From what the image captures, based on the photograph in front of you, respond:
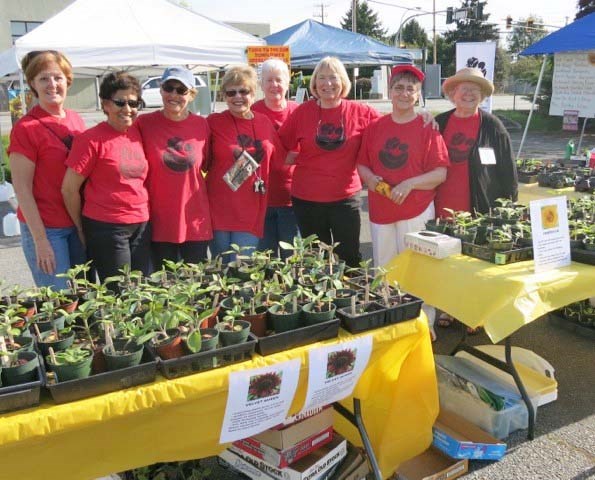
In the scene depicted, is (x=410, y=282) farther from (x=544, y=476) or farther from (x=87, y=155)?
(x=87, y=155)

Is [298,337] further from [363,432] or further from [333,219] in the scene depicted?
[333,219]

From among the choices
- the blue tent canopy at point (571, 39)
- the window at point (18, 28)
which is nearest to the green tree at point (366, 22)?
the window at point (18, 28)

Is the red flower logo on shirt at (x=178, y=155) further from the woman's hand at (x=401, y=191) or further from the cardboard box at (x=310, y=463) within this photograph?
the cardboard box at (x=310, y=463)

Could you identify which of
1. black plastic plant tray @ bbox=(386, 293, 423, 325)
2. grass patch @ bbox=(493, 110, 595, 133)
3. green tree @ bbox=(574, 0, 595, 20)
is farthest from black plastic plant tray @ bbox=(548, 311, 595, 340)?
green tree @ bbox=(574, 0, 595, 20)

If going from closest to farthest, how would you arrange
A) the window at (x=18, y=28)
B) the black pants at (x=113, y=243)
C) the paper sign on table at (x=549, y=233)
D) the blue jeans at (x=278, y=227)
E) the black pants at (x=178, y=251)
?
1. the paper sign on table at (x=549, y=233)
2. the black pants at (x=113, y=243)
3. the black pants at (x=178, y=251)
4. the blue jeans at (x=278, y=227)
5. the window at (x=18, y=28)

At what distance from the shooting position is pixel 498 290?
2176 millimetres

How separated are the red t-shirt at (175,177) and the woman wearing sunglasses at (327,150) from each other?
62 cm

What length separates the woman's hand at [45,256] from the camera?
8.01 feet

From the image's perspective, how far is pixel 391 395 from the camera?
203 cm

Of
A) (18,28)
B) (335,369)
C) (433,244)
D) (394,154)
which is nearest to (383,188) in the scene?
(394,154)

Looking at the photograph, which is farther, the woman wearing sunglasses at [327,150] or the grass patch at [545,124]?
the grass patch at [545,124]

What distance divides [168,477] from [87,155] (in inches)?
51.9

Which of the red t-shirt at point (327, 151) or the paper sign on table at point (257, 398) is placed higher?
the red t-shirt at point (327, 151)

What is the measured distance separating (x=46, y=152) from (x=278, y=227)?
141 centimetres
